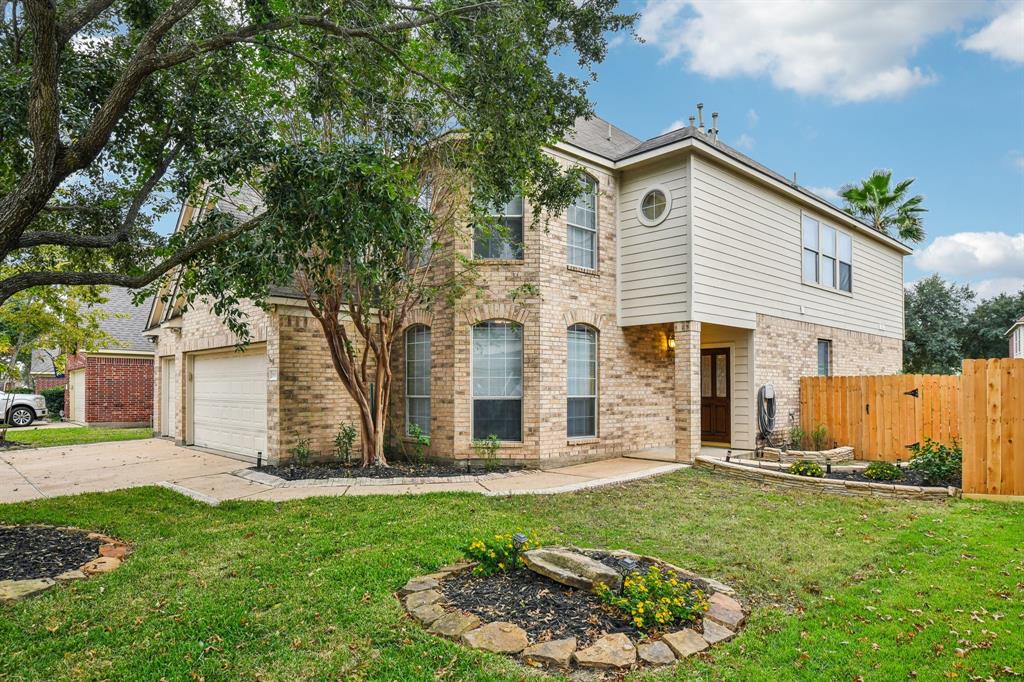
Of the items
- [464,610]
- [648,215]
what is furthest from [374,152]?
[648,215]

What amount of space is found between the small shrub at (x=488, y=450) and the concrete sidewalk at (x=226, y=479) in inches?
23.3

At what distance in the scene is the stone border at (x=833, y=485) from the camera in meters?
7.61

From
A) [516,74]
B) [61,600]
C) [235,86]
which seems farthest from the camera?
[235,86]

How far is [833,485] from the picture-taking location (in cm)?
828

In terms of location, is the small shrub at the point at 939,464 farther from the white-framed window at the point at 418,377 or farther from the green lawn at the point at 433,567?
the white-framed window at the point at 418,377

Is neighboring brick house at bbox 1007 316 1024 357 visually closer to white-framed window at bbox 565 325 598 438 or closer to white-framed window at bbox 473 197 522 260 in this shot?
white-framed window at bbox 565 325 598 438

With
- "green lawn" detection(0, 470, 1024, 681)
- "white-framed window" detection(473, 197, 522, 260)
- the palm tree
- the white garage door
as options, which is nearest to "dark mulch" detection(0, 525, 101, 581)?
"green lawn" detection(0, 470, 1024, 681)

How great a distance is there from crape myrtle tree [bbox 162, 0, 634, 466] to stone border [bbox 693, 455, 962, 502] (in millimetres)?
5195

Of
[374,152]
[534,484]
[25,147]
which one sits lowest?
[534,484]

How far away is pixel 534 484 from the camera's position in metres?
8.43

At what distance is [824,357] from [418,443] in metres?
10.4

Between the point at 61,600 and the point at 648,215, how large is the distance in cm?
1009

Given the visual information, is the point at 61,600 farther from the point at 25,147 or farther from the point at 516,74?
the point at 516,74

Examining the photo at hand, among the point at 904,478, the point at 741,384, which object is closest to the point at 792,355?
the point at 741,384
